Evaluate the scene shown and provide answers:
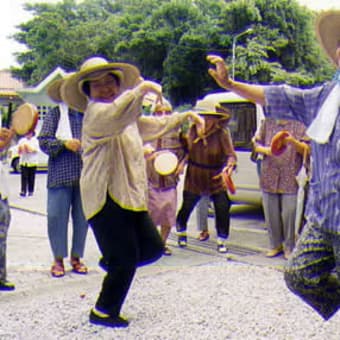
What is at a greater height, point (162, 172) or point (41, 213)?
point (162, 172)

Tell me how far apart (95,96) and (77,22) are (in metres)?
40.6

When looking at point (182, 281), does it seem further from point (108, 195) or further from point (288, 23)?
point (288, 23)

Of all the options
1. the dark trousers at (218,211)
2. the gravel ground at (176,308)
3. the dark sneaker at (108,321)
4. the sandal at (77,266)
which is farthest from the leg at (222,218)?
the dark sneaker at (108,321)

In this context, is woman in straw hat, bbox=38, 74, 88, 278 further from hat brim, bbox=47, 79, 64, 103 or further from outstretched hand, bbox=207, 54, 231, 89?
outstretched hand, bbox=207, 54, 231, 89

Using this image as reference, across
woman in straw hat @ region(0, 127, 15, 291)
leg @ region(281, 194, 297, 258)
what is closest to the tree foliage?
leg @ region(281, 194, 297, 258)

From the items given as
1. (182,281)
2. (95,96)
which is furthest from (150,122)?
(182,281)

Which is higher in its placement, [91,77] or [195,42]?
[195,42]

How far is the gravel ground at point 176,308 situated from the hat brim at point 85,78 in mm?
1548

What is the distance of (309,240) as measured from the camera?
2.87 metres

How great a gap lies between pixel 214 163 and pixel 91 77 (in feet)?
9.17

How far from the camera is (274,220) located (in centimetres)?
654

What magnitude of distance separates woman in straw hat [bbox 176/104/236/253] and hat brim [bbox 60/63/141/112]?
90.5 inches

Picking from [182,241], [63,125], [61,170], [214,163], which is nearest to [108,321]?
[61,170]

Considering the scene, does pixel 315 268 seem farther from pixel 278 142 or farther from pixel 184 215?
pixel 184 215
